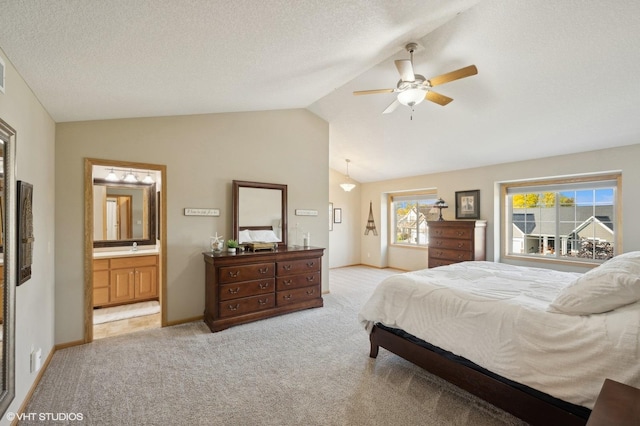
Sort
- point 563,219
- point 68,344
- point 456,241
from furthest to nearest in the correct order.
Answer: point 456,241
point 563,219
point 68,344

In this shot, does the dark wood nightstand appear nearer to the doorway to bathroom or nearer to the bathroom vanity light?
the doorway to bathroom

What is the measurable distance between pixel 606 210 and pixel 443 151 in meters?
2.47

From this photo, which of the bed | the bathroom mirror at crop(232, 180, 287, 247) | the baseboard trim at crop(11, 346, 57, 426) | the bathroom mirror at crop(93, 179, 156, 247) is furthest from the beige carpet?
the bathroom mirror at crop(93, 179, 156, 247)

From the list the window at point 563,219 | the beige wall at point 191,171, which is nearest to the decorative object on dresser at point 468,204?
the window at point 563,219

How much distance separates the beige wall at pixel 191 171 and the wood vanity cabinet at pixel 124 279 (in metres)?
1.11

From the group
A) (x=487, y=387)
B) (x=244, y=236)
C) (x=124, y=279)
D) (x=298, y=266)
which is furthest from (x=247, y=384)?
(x=124, y=279)

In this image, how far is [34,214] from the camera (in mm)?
2318

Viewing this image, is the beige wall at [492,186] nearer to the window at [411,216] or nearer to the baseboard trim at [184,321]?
the window at [411,216]

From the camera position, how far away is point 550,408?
164 centimetres

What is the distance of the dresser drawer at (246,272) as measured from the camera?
11.4ft

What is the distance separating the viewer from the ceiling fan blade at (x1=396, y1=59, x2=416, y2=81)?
2549 mm

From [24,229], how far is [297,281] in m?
2.84

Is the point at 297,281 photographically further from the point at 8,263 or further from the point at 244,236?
the point at 8,263

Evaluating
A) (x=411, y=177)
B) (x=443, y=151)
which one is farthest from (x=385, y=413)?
(x=411, y=177)
